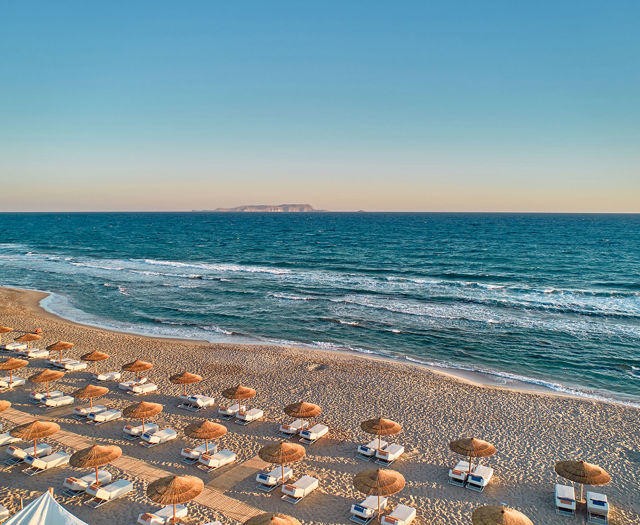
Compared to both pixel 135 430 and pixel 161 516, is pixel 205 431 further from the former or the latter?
pixel 135 430

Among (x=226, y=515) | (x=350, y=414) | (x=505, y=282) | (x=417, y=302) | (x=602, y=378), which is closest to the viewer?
(x=226, y=515)

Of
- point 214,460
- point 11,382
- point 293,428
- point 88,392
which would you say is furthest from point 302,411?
point 11,382

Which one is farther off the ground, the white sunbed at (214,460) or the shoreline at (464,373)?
the white sunbed at (214,460)

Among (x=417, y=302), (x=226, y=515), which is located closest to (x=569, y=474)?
(x=226, y=515)

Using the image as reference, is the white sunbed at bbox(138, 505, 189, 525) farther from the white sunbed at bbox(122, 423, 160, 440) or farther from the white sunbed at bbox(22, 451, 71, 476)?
the white sunbed at bbox(122, 423, 160, 440)

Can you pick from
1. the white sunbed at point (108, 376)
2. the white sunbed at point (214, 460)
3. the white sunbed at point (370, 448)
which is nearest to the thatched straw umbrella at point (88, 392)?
the white sunbed at point (108, 376)

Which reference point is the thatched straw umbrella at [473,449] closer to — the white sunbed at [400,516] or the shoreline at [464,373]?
the white sunbed at [400,516]

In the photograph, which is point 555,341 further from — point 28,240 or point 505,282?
point 28,240

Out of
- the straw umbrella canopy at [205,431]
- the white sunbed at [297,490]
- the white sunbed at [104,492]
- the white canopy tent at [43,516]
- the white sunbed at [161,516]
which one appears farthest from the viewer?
the straw umbrella canopy at [205,431]
